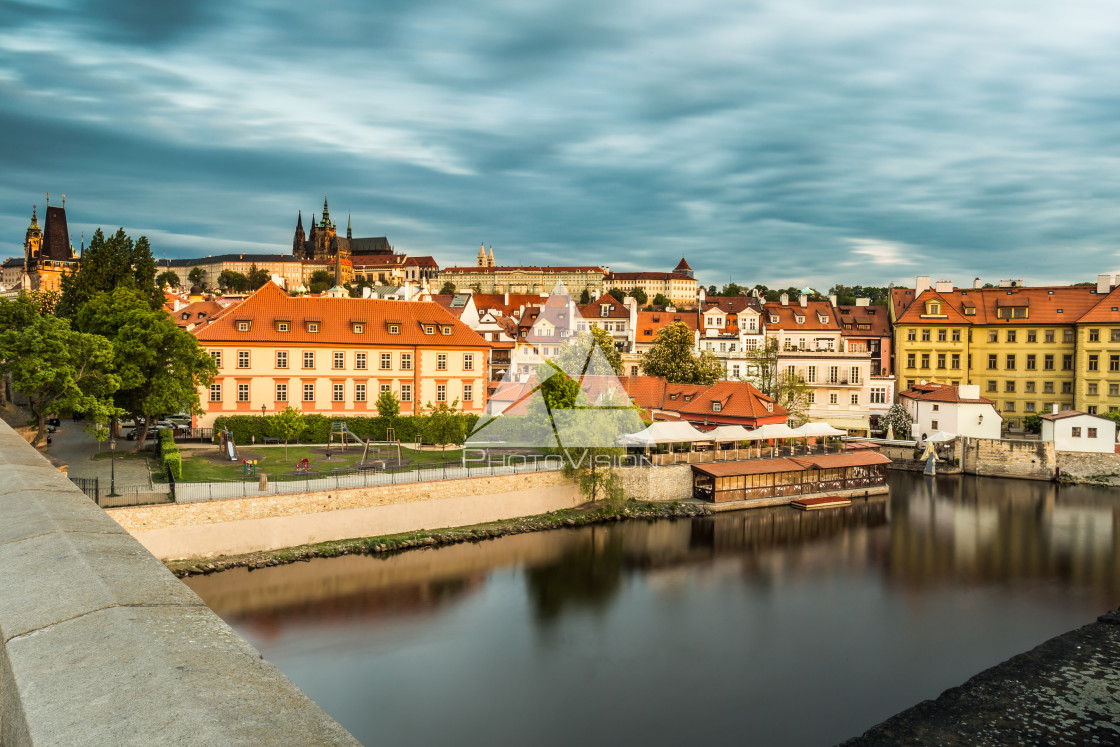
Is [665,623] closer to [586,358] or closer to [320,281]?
[586,358]

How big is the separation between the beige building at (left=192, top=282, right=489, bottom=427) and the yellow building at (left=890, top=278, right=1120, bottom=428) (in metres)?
30.1

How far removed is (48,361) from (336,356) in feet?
52.5

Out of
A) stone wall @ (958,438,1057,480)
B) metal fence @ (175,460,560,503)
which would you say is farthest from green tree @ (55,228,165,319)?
stone wall @ (958,438,1057,480)

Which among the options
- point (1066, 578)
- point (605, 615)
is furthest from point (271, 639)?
point (1066, 578)

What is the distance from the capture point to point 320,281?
137875 millimetres

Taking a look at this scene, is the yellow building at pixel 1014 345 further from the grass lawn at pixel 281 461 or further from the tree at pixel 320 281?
the tree at pixel 320 281

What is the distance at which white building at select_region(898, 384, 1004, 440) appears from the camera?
42.2m

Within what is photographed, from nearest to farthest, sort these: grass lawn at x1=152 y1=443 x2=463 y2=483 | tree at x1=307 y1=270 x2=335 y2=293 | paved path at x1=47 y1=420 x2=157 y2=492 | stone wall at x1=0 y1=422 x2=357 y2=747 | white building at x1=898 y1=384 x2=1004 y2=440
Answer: stone wall at x1=0 y1=422 x2=357 y2=747 < paved path at x1=47 y1=420 x2=157 y2=492 < grass lawn at x1=152 y1=443 x2=463 y2=483 < white building at x1=898 y1=384 x2=1004 y2=440 < tree at x1=307 y1=270 x2=335 y2=293

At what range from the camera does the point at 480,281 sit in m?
120

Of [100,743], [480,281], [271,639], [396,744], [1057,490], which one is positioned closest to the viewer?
[100,743]

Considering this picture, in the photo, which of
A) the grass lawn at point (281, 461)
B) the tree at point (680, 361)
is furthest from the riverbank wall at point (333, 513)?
the tree at point (680, 361)

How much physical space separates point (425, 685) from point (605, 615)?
6288 millimetres

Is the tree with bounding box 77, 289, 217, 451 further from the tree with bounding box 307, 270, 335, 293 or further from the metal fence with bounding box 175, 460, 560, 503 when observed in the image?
the tree with bounding box 307, 270, 335, 293

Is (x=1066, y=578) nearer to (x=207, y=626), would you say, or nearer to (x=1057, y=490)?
(x=1057, y=490)
